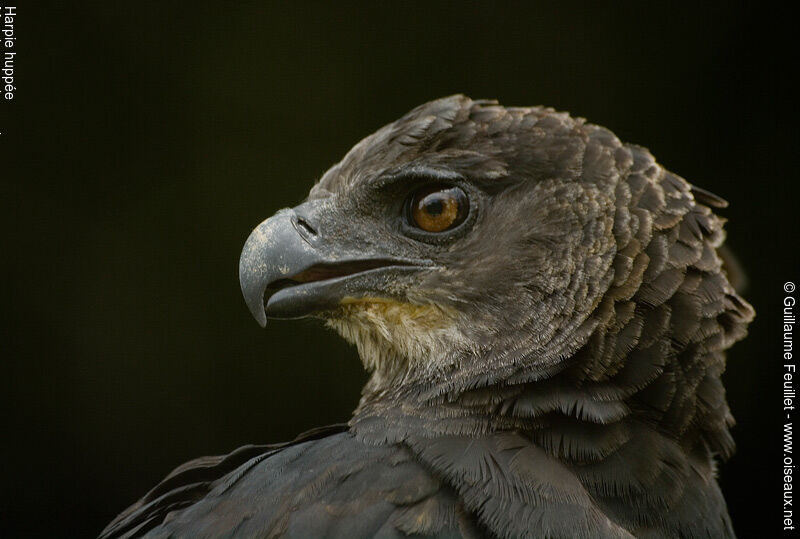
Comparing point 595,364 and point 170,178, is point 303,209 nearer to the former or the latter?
point 595,364

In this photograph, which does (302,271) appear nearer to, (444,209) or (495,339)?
(444,209)

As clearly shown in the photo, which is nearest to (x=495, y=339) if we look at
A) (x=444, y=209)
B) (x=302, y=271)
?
(x=444, y=209)

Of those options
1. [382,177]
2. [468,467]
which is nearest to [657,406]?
[468,467]

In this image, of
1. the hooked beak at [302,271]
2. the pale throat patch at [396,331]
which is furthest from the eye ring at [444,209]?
the pale throat patch at [396,331]

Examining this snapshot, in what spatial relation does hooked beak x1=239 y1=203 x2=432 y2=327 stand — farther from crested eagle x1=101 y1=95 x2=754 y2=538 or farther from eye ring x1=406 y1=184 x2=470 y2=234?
eye ring x1=406 y1=184 x2=470 y2=234

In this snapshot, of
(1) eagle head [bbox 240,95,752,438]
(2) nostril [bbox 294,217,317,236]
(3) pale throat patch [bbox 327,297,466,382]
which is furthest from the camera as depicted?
(2) nostril [bbox 294,217,317,236]

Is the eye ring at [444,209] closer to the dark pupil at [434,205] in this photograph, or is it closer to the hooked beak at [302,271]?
the dark pupil at [434,205]

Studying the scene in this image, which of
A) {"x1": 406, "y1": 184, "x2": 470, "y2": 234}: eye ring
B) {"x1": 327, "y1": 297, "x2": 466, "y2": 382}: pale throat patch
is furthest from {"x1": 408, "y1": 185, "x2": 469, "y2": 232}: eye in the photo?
{"x1": 327, "y1": 297, "x2": 466, "y2": 382}: pale throat patch
